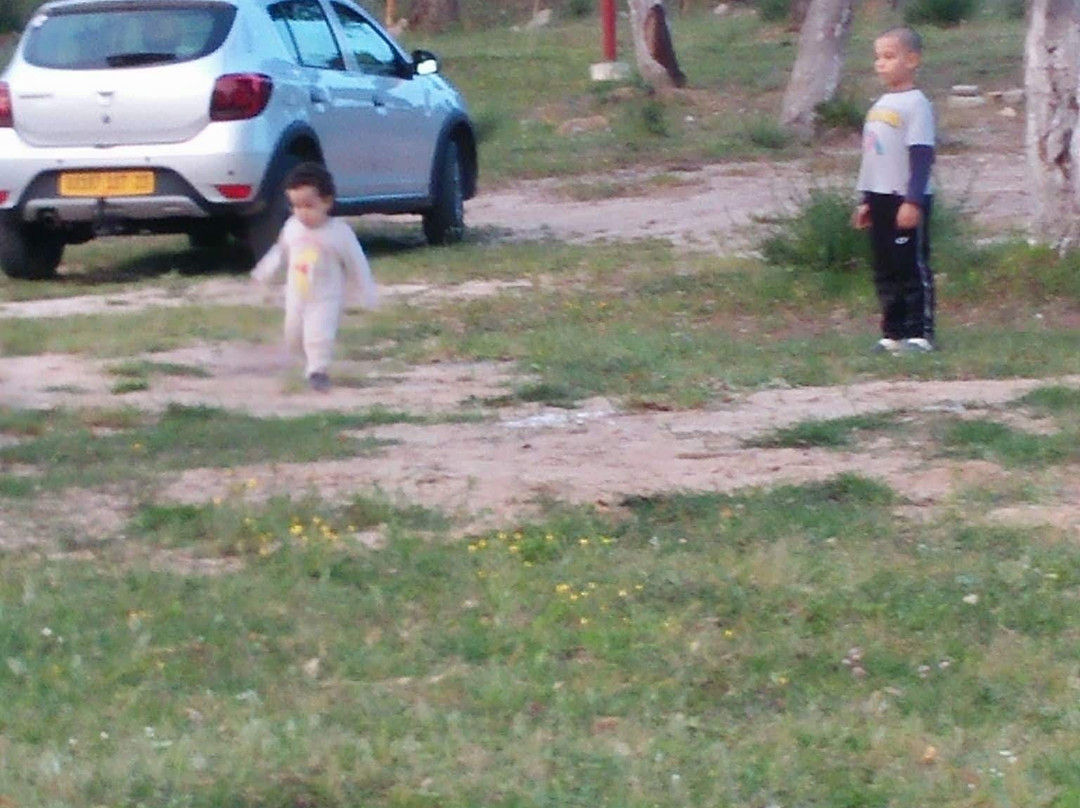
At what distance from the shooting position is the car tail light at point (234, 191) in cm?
1088

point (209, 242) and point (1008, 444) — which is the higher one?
point (1008, 444)

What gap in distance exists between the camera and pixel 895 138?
8.53 meters

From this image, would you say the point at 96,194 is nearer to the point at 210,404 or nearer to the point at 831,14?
the point at 210,404

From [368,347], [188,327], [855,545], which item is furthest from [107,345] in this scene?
[855,545]

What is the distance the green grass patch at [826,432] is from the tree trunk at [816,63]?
12625mm

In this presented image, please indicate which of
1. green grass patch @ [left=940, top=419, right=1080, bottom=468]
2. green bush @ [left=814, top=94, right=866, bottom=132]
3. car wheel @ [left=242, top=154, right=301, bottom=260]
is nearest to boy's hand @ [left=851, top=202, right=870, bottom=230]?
green grass patch @ [left=940, top=419, right=1080, bottom=468]

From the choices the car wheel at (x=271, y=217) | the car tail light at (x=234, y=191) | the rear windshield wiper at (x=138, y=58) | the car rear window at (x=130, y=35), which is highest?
the car rear window at (x=130, y=35)

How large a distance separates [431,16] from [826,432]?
27.7 metres

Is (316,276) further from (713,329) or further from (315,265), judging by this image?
(713,329)

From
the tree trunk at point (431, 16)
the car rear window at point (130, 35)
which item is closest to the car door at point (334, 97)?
the car rear window at point (130, 35)

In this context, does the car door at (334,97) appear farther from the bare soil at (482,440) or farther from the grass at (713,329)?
the bare soil at (482,440)

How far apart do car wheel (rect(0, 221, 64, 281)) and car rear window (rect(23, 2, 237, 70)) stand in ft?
3.03

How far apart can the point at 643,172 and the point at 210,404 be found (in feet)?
35.2

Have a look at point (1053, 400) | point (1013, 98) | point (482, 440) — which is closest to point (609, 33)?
point (1013, 98)
